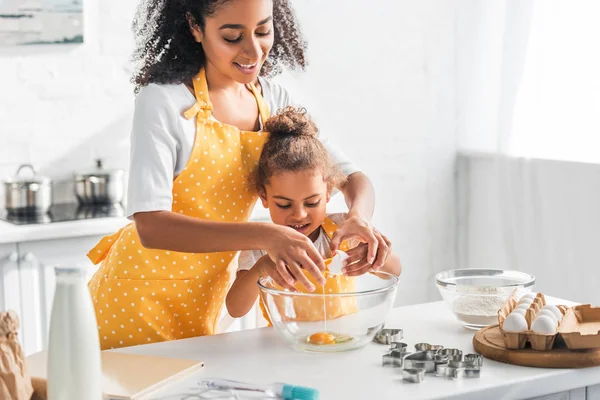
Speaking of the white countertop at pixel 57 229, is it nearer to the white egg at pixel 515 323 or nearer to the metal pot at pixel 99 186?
the metal pot at pixel 99 186

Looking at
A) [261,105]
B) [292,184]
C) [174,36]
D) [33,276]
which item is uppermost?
[174,36]

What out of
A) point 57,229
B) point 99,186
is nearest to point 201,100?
point 57,229

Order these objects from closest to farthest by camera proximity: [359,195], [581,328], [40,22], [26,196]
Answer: [581,328]
[359,195]
[26,196]
[40,22]

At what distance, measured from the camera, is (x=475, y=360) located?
1.43 metres

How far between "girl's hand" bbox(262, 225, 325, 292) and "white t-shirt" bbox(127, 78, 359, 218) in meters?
0.27

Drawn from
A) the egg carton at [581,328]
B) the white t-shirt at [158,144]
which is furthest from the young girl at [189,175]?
the egg carton at [581,328]

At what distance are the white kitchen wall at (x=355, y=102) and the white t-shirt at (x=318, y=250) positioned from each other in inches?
62.5

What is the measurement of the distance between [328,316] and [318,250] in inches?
15.6

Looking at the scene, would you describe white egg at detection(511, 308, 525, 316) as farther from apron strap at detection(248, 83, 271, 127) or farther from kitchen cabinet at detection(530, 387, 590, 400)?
apron strap at detection(248, 83, 271, 127)

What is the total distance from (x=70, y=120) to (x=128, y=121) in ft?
0.70

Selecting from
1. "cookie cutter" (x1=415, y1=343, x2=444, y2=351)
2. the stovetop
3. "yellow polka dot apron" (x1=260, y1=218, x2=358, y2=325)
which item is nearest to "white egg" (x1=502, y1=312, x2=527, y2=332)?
"cookie cutter" (x1=415, y1=343, x2=444, y2=351)

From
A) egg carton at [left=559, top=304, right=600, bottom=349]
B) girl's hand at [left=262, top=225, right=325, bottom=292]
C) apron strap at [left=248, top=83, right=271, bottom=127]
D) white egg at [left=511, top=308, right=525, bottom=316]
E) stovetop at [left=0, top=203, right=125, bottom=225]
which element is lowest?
egg carton at [left=559, top=304, right=600, bottom=349]

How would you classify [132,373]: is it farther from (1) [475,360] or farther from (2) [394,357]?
(1) [475,360]

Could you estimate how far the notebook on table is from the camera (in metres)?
1.29
